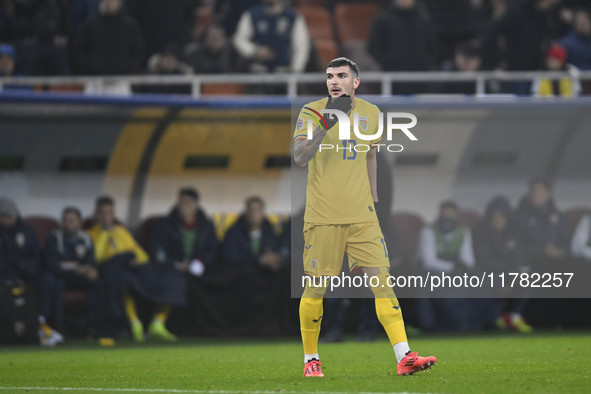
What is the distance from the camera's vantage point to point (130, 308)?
10.7m

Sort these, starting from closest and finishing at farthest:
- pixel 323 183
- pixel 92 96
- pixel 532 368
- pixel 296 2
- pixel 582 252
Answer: pixel 323 183 → pixel 532 368 → pixel 92 96 → pixel 582 252 → pixel 296 2

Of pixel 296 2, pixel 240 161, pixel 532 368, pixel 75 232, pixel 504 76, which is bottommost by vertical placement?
pixel 532 368

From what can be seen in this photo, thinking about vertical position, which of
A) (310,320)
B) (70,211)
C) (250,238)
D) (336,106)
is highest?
(336,106)

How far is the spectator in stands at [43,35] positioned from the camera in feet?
39.2

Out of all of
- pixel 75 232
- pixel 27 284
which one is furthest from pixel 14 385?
pixel 75 232

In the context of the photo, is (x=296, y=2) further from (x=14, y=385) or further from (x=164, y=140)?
(x=14, y=385)

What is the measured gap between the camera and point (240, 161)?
12.4m

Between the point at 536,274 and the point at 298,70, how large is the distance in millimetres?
3697

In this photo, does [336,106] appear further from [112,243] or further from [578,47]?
[578,47]

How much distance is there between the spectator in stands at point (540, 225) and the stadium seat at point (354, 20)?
3.69 metres

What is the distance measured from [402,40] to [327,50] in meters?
2.13

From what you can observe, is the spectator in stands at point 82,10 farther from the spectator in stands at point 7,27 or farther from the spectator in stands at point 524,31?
the spectator in stands at point 524,31

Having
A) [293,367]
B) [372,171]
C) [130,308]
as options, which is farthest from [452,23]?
[372,171]

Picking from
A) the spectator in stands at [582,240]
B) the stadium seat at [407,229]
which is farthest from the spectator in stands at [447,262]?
the spectator in stands at [582,240]
